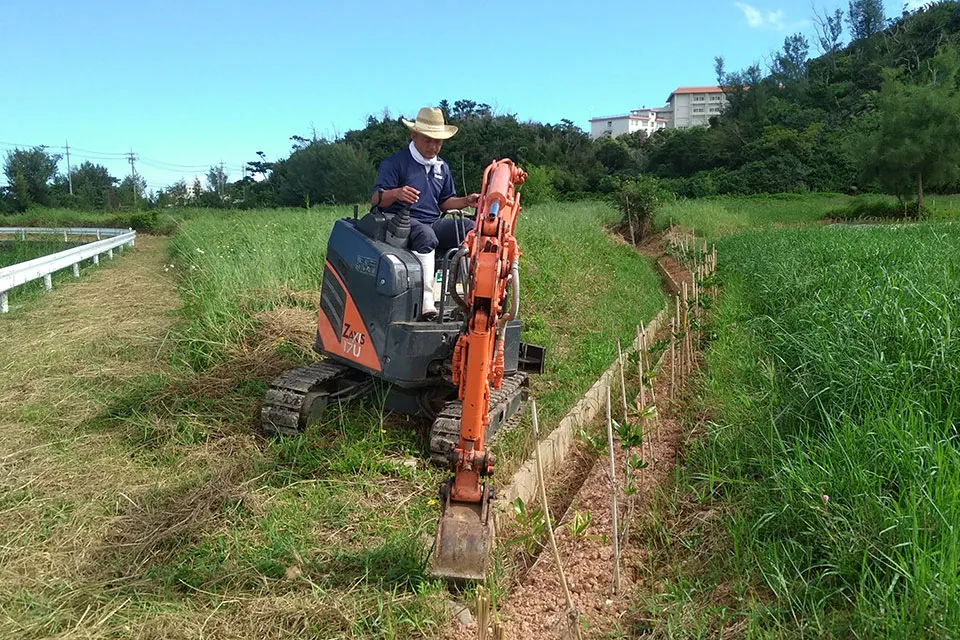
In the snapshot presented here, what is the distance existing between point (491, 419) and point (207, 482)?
1736 millimetres

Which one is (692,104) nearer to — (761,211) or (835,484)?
(761,211)

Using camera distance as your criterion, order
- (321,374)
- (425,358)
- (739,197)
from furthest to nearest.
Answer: (739,197)
(321,374)
(425,358)

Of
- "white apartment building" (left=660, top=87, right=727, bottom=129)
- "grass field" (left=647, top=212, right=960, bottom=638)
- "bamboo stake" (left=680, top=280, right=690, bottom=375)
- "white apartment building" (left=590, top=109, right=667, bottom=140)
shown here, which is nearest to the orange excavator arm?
"grass field" (left=647, top=212, right=960, bottom=638)

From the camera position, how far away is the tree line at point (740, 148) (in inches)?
1129

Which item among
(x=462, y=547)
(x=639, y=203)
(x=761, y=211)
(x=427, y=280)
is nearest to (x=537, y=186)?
(x=639, y=203)

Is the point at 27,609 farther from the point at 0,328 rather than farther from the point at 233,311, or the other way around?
the point at 0,328

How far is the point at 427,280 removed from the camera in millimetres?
4480

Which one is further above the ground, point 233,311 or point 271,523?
point 233,311

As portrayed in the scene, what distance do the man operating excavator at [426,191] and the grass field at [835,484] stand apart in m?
2.12

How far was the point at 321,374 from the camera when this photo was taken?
4766 millimetres

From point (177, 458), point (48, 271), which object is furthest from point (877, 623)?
point (48, 271)

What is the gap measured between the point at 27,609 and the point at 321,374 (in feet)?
7.36

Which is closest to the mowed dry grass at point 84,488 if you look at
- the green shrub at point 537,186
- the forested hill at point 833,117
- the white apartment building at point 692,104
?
the green shrub at point 537,186

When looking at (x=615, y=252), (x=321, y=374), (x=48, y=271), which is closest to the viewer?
(x=321, y=374)
